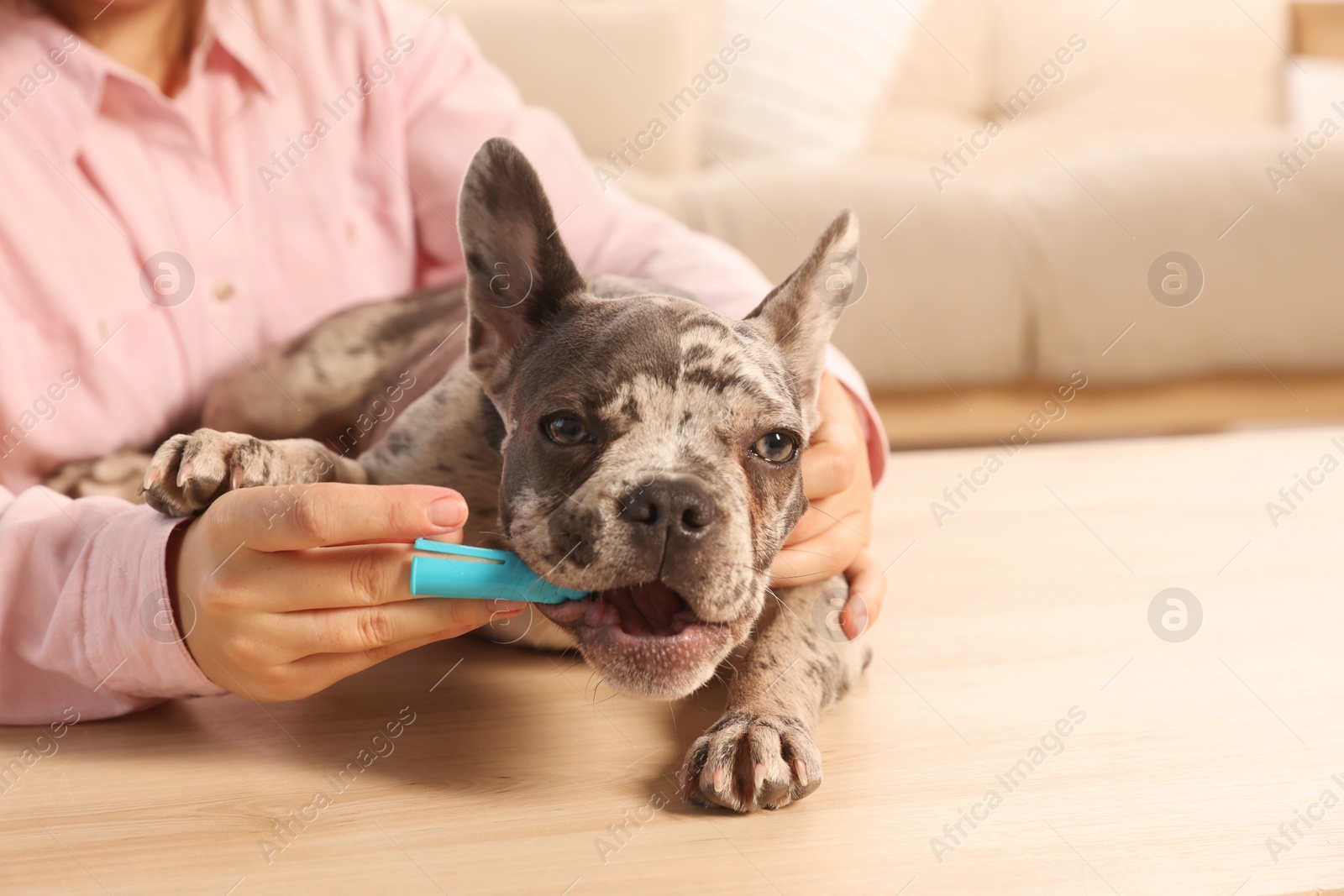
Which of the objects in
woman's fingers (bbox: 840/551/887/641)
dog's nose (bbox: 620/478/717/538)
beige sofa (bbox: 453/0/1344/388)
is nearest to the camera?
dog's nose (bbox: 620/478/717/538)

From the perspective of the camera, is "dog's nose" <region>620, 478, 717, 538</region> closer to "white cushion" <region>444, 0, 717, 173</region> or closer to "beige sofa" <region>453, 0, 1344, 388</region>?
"beige sofa" <region>453, 0, 1344, 388</region>

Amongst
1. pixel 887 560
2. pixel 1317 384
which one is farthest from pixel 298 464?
pixel 1317 384

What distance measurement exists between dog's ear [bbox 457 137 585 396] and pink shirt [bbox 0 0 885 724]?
658mm

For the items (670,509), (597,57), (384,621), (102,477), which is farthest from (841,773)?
(597,57)

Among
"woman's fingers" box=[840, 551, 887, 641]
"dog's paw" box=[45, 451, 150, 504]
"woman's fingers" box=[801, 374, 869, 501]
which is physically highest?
"woman's fingers" box=[801, 374, 869, 501]

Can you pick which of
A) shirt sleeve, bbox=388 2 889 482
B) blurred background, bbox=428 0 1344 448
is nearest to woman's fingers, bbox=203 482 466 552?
shirt sleeve, bbox=388 2 889 482

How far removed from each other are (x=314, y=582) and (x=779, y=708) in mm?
786

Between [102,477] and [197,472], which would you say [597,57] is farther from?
[197,472]

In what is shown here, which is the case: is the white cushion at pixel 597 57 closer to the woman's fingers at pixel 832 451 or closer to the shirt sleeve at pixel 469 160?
the shirt sleeve at pixel 469 160

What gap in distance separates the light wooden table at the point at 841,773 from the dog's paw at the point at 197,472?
411 mm

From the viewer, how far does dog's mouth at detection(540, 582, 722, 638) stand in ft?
5.29

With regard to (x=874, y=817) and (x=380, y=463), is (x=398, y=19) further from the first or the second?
(x=874, y=817)

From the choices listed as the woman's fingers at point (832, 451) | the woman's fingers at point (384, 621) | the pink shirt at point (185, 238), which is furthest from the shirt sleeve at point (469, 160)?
the woman's fingers at point (384, 621)

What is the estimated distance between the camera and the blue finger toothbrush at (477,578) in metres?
1.50
